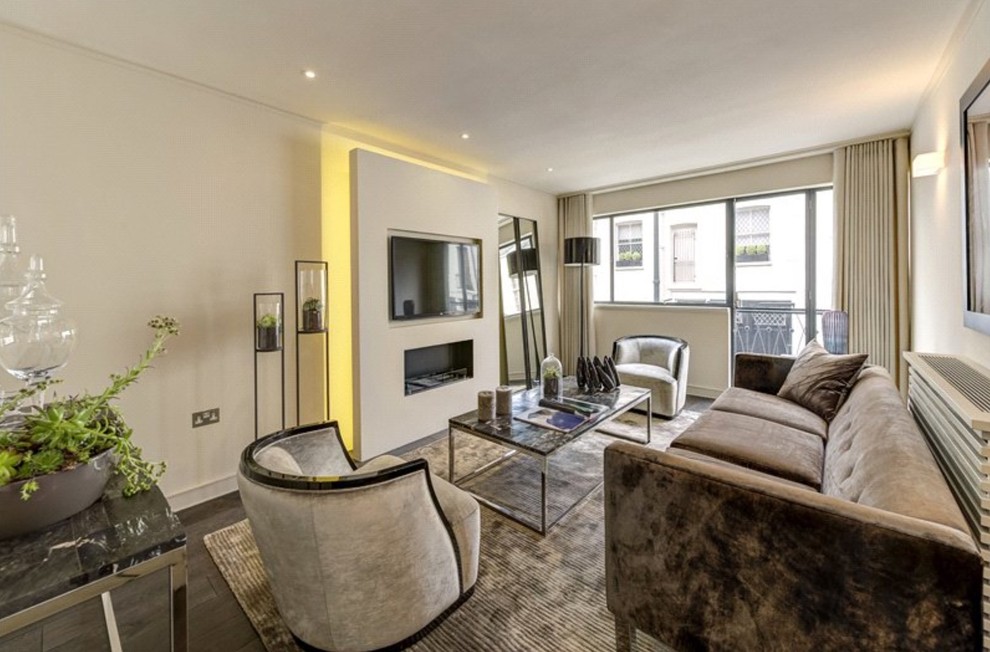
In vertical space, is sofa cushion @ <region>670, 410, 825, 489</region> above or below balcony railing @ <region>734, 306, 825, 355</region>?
below

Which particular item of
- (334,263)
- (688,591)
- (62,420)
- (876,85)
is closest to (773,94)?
(876,85)

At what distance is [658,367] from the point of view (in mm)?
4316

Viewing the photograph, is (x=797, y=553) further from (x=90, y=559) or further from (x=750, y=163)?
(x=750, y=163)

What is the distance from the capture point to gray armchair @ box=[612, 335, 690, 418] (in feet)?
13.1

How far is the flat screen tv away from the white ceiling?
36.6 inches

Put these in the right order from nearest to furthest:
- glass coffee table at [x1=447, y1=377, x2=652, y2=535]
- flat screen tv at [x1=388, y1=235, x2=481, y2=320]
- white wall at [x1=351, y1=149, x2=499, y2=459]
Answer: glass coffee table at [x1=447, y1=377, x2=652, y2=535] < white wall at [x1=351, y1=149, x2=499, y2=459] < flat screen tv at [x1=388, y1=235, x2=481, y2=320]

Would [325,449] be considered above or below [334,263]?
below

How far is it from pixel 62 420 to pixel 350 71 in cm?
228

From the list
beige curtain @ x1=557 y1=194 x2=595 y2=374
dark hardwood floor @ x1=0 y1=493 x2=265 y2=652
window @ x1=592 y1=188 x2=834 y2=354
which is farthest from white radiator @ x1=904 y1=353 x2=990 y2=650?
beige curtain @ x1=557 y1=194 x2=595 y2=374

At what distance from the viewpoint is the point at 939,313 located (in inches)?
104

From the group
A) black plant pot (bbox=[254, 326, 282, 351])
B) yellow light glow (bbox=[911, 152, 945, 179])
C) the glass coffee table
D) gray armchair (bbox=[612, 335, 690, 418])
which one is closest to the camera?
the glass coffee table

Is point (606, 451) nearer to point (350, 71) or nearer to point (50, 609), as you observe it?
point (50, 609)

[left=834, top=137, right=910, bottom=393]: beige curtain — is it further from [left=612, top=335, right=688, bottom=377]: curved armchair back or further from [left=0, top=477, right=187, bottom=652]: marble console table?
[left=0, top=477, right=187, bottom=652]: marble console table

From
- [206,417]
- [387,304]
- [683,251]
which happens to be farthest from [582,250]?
[206,417]
